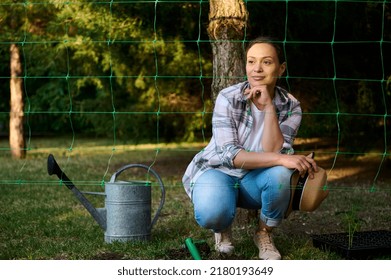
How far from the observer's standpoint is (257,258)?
10.4 ft

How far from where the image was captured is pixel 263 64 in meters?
3.03

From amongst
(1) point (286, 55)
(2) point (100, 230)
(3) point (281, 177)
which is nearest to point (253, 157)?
(3) point (281, 177)

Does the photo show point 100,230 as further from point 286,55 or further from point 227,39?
point 286,55

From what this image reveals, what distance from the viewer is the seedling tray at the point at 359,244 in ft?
10.3

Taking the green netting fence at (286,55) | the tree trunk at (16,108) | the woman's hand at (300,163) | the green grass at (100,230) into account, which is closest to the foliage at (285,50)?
the green netting fence at (286,55)

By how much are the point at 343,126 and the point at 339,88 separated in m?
0.55

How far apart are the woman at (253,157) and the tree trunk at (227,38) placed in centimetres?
81

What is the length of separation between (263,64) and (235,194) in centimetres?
64

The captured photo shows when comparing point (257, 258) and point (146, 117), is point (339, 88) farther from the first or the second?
point (257, 258)

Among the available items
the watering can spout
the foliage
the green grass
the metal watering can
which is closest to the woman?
the green grass

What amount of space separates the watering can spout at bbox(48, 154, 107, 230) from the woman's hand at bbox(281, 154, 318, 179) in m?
1.18

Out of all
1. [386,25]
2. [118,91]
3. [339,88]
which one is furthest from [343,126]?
[118,91]

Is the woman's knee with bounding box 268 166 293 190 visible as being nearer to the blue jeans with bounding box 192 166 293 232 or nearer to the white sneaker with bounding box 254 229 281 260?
the blue jeans with bounding box 192 166 293 232

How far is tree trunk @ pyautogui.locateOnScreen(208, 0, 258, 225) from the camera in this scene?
12.8ft
